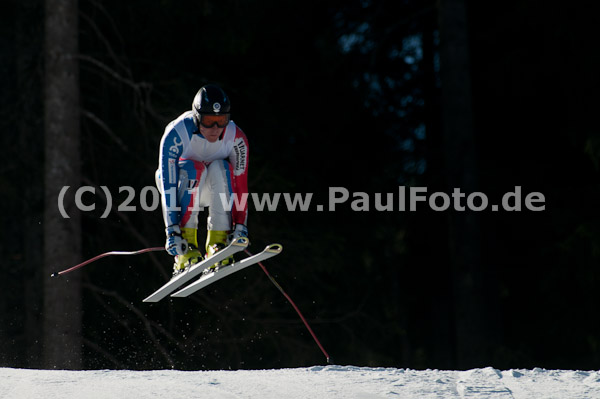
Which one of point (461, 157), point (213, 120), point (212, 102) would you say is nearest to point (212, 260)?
point (213, 120)

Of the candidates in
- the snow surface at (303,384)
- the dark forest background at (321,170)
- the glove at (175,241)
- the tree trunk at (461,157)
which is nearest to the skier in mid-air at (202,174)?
the glove at (175,241)

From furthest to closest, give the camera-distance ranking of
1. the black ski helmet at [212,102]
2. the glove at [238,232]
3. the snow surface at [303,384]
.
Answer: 1. the glove at [238,232]
2. the snow surface at [303,384]
3. the black ski helmet at [212,102]

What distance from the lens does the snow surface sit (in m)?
5.73

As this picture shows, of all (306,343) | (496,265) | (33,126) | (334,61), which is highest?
(334,61)

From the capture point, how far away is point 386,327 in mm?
13258

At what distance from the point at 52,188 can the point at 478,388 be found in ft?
18.9

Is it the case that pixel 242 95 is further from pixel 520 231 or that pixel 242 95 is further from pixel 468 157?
pixel 520 231

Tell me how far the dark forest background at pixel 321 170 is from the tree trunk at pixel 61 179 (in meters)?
0.02

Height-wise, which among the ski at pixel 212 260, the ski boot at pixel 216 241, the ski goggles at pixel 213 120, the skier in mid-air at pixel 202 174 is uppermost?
the ski goggles at pixel 213 120

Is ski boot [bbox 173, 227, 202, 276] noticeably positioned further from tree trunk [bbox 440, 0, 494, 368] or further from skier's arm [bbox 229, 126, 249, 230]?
tree trunk [bbox 440, 0, 494, 368]

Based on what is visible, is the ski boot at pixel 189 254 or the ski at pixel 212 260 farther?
the ski boot at pixel 189 254

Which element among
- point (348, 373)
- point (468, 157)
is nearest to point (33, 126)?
point (468, 157)

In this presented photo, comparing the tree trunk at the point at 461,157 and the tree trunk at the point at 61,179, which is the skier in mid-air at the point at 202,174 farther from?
the tree trunk at the point at 461,157

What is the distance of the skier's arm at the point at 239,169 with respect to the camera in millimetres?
5965
